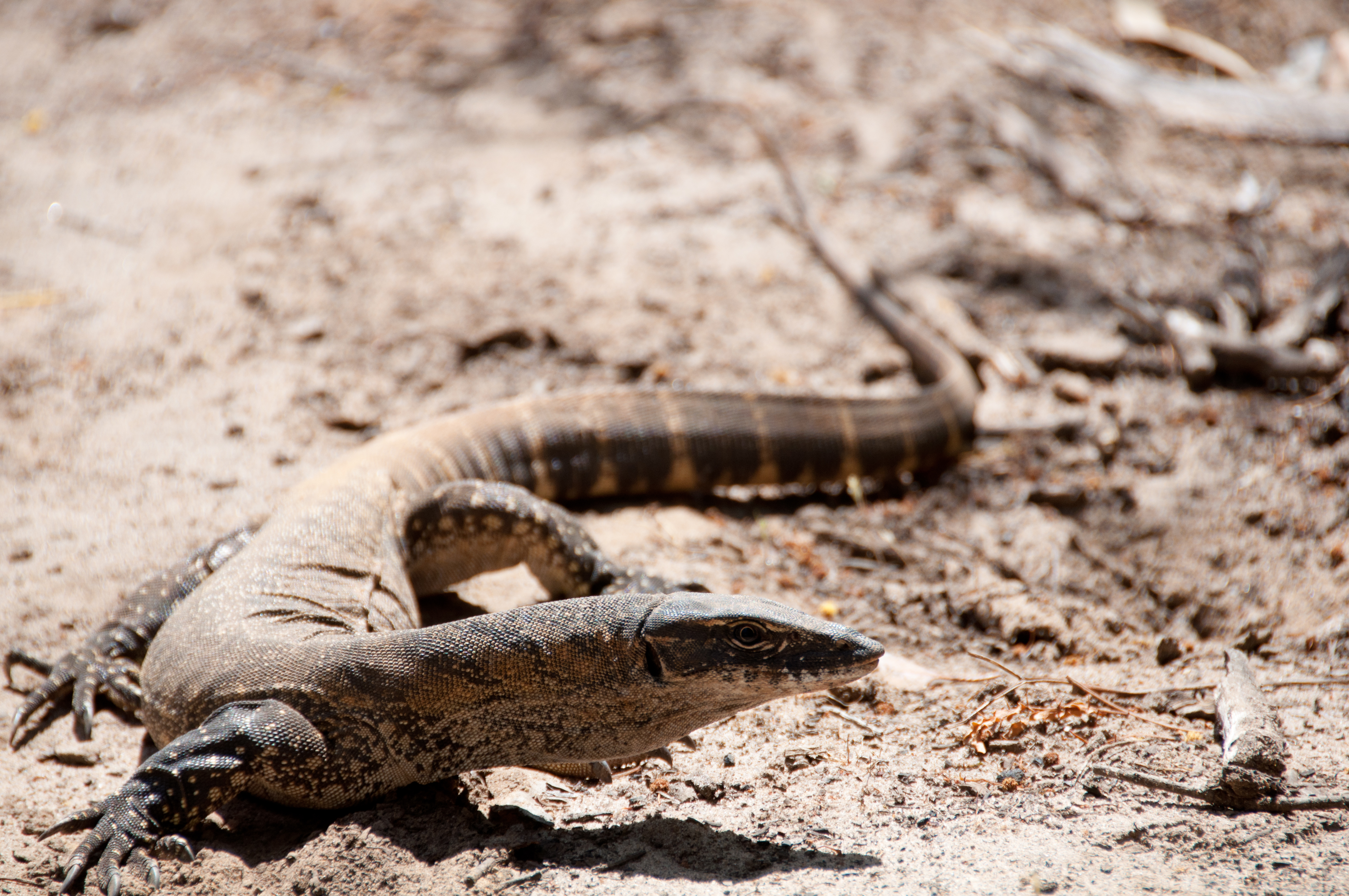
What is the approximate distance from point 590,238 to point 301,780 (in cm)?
495

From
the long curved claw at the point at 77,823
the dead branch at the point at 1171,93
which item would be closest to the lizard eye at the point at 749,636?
the long curved claw at the point at 77,823

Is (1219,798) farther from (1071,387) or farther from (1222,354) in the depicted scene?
(1222,354)

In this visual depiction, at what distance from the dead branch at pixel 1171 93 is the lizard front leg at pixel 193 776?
8269mm

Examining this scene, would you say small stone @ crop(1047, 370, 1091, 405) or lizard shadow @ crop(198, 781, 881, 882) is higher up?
lizard shadow @ crop(198, 781, 881, 882)

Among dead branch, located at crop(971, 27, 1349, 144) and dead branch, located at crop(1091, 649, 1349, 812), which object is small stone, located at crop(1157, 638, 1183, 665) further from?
dead branch, located at crop(971, 27, 1349, 144)

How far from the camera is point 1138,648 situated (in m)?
4.39

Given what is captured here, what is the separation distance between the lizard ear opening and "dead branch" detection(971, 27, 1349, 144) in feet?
24.5

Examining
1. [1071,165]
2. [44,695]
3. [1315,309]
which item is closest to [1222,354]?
[1315,309]

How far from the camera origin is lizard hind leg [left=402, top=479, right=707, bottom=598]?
4.55 metres

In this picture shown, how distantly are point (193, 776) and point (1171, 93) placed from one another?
8.86 m

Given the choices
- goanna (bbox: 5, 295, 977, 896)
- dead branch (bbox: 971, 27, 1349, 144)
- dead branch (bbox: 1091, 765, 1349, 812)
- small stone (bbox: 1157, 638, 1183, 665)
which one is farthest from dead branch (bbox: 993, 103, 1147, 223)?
dead branch (bbox: 1091, 765, 1349, 812)

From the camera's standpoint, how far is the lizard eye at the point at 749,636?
10.1ft

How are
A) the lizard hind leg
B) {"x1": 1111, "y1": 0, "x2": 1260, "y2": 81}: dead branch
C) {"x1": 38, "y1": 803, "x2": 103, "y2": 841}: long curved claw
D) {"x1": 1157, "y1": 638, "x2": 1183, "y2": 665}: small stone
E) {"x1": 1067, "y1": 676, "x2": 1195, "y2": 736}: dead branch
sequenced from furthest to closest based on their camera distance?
1. {"x1": 1111, "y1": 0, "x2": 1260, "y2": 81}: dead branch
2. the lizard hind leg
3. {"x1": 1157, "y1": 638, "x2": 1183, "y2": 665}: small stone
4. {"x1": 1067, "y1": 676, "x2": 1195, "y2": 736}: dead branch
5. {"x1": 38, "y1": 803, "x2": 103, "y2": 841}: long curved claw

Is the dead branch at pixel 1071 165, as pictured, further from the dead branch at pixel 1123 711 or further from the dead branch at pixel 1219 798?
the dead branch at pixel 1219 798
